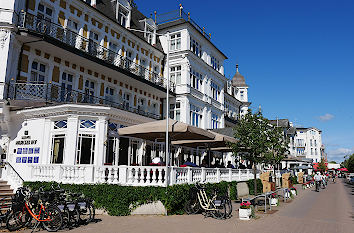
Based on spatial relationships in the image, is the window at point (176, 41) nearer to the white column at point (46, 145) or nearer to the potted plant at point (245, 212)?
the white column at point (46, 145)

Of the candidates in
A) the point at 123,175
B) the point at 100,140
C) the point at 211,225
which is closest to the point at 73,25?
the point at 100,140

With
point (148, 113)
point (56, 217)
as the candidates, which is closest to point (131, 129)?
point (56, 217)

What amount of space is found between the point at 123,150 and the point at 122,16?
12232mm

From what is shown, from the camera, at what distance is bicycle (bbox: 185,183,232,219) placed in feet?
32.5

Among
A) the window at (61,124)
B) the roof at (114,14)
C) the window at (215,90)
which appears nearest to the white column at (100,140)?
the window at (61,124)

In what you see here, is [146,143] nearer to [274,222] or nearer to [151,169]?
[151,169]

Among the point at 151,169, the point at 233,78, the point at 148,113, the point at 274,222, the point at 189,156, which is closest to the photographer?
the point at 274,222

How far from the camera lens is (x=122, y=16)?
880 inches

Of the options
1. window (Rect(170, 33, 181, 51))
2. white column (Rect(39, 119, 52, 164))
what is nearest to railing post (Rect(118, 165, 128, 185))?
white column (Rect(39, 119, 52, 164))

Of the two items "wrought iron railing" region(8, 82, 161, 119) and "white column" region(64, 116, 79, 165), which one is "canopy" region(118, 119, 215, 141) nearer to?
"white column" region(64, 116, 79, 165)

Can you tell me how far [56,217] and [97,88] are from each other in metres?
12.1

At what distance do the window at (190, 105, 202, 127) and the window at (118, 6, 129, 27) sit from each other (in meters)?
9.23

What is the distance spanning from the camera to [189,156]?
24.2m

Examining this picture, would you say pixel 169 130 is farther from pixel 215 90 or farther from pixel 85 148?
pixel 215 90
